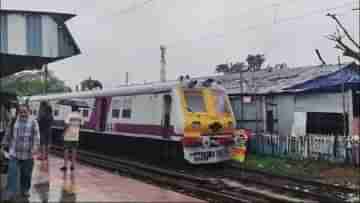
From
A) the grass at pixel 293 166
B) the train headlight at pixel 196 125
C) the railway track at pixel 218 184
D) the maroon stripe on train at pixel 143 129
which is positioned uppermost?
the train headlight at pixel 196 125

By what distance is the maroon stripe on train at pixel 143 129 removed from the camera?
1478 centimetres

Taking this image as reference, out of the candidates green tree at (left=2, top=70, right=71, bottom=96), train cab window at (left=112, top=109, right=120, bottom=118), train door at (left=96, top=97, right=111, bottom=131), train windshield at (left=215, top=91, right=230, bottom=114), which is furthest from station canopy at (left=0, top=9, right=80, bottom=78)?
green tree at (left=2, top=70, right=71, bottom=96)

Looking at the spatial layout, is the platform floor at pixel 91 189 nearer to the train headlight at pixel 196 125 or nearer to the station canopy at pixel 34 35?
the station canopy at pixel 34 35

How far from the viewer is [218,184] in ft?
39.9

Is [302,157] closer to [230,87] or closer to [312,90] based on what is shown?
[312,90]

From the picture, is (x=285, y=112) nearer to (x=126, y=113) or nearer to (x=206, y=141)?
(x=206, y=141)

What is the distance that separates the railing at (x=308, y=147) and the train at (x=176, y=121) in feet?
5.29

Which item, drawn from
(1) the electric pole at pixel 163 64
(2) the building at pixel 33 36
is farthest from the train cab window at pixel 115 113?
(1) the electric pole at pixel 163 64

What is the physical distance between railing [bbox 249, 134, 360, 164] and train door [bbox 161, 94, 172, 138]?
4.14 m

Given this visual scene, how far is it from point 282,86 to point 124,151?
651 cm

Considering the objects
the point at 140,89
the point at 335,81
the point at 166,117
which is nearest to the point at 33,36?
the point at 166,117

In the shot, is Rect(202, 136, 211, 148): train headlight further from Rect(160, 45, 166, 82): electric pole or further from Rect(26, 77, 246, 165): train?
Rect(160, 45, 166, 82): electric pole

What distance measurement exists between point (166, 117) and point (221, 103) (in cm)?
184

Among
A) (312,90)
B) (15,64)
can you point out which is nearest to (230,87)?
(312,90)
